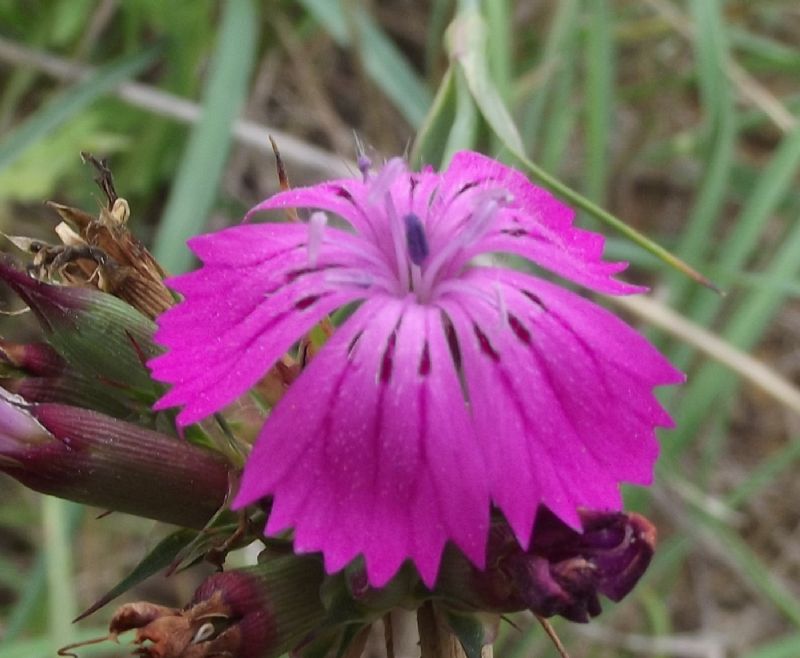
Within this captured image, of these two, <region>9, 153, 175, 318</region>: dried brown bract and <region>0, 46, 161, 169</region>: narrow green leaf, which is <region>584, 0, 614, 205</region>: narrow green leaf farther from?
<region>9, 153, 175, 318</region>: dried brown bract

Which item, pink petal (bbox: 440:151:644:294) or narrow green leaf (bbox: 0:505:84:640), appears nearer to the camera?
pink petal (bbox: 440:151:644:294)

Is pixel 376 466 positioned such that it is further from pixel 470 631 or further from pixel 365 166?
pixel 365 166

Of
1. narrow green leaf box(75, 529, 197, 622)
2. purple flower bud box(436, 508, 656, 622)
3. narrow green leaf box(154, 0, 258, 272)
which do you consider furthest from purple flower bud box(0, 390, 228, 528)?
narrow green leaf box(154, 0, 258, 272)

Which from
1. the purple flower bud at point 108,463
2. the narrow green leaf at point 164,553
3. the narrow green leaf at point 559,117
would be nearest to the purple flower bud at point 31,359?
the purple flower bud at point 108,463

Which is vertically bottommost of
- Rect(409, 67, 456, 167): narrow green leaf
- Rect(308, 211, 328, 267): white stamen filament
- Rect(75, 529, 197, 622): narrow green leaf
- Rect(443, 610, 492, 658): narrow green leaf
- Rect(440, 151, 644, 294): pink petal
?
Rect(75, 529, 197, 622): narrow green leaf

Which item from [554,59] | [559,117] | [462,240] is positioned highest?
[554,59]

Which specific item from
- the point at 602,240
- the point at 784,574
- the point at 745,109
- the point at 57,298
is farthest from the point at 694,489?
the point at 57,298

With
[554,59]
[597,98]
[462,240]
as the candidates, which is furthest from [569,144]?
[462,240]
